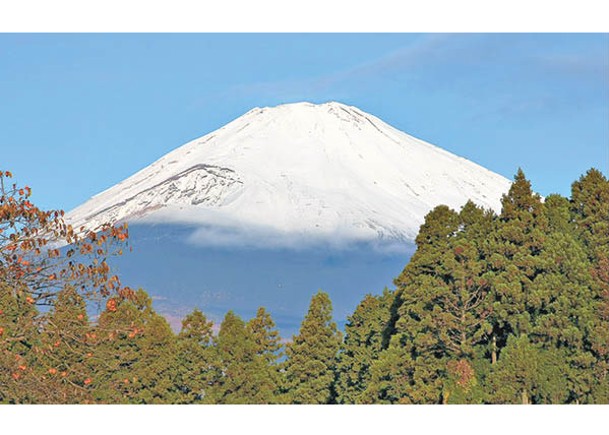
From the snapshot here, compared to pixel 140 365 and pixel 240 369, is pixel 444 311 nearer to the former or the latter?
pixel 240 369

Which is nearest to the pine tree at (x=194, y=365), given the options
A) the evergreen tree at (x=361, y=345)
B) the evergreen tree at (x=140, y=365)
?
the evergreen tree at (x=140, y=365)

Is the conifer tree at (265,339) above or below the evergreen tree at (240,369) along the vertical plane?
above

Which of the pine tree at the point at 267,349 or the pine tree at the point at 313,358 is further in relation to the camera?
the pine tree at the point at 313,358

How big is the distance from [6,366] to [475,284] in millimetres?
22038

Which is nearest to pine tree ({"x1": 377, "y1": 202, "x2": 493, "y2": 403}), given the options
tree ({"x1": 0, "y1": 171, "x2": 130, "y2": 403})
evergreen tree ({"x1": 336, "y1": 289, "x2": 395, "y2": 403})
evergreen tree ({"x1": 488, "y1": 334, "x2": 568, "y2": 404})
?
evergreen tree ({"x1": 488, "y1": 334, "x2": 568, "y2": 404})

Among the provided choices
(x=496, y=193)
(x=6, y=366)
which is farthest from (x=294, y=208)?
(x=6, y=366)

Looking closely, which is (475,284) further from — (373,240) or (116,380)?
(373,240)

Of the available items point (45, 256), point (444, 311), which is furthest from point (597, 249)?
point (45, 256)

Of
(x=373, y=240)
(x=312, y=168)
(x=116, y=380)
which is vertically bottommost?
(x=116, y=380)

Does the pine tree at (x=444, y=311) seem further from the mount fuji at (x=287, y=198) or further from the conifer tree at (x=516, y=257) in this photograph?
the mount fuji at (x=287, y=198)

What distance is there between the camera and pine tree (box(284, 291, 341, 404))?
44344 mm

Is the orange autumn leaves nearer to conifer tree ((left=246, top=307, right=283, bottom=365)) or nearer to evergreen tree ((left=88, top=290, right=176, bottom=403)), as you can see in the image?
evergreen tree ((left=88, top=290, right=176, bottom=403))

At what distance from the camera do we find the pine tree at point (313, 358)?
44.3 metres

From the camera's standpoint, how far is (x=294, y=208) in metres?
198
